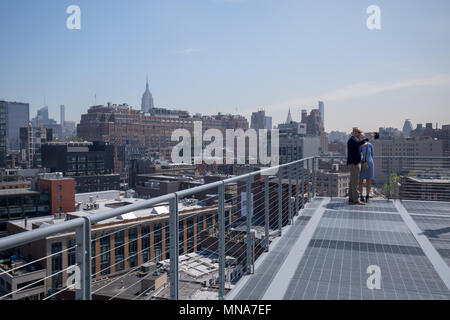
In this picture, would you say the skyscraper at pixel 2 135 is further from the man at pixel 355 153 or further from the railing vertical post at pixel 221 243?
the railing vertical post at pixel 221 243

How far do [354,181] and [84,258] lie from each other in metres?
6.36

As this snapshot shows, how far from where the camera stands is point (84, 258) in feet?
5.29

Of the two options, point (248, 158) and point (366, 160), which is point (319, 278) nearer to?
point (366, 160)

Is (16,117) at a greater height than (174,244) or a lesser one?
greater

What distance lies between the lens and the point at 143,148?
99438 millimetres

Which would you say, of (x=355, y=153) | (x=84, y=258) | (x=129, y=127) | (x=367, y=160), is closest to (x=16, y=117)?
(x=129, y=127)

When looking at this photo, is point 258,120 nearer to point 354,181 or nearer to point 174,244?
point 354,181

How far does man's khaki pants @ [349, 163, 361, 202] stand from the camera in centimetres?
704

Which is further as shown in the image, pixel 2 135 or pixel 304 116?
pixel 304 116

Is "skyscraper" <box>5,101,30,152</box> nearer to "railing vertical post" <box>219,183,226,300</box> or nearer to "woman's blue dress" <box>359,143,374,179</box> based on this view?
"woman's blue dress" <box>359,143,374,179</box>
